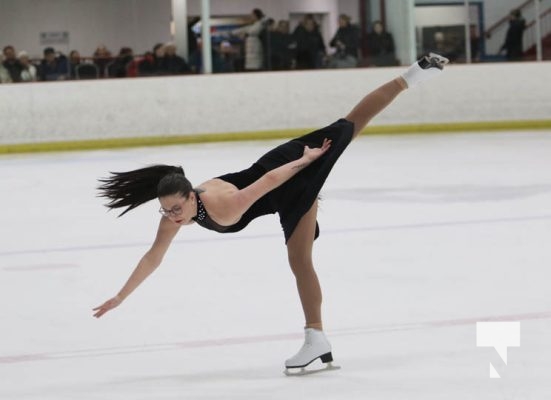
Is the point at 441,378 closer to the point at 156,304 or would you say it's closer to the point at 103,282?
the point at 156,304

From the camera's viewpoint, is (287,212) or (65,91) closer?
(287,212)

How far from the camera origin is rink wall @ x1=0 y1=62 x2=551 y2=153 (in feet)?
49.5

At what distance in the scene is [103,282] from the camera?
667 cm

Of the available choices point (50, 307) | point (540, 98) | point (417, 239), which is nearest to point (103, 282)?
point (50, 307)

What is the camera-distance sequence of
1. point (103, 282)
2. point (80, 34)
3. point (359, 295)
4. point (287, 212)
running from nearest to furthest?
point (287, 212) < point (359, 295) < point (103, 282) < point (80, 34)

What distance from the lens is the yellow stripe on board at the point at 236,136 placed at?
15.1m

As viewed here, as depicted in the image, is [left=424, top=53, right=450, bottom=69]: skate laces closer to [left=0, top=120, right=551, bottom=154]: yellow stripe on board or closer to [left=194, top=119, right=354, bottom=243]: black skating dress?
[left=194, top=119, right=354, bottom=243]: black skating dress

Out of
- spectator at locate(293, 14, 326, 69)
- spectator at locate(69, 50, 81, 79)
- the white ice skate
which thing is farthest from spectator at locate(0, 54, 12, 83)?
the white ice skate

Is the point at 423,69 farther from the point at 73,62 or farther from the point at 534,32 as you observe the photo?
the point at 534,32

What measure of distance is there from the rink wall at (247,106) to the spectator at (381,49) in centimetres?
22

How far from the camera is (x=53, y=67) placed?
15.6 meters

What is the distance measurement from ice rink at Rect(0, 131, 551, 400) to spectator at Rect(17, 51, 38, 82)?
453 cm

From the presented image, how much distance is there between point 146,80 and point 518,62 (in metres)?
4.92

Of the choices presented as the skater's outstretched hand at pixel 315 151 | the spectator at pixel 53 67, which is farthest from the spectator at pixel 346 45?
the skater's outstretched hand at pixel 315 151
